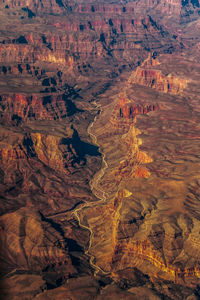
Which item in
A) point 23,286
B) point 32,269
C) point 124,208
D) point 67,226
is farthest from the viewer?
point 67,226

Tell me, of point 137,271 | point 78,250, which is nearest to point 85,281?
point 137,271

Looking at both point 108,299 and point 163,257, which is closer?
point 108,299

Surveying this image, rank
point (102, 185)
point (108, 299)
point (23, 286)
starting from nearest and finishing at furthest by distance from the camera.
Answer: point (108, 299) < point (23, 286) < point (102, 185)

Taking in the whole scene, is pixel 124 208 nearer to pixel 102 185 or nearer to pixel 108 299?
pixel 108 299

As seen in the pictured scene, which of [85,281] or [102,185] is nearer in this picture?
[85,281]

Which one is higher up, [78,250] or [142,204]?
[142,204]

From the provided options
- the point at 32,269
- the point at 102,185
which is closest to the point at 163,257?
the point at 32,269

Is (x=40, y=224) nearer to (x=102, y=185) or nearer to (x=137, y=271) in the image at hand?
(x=137, y=271)

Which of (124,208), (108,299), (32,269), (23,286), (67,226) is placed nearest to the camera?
(108,299)

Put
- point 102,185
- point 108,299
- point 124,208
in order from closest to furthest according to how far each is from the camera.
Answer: point 108,299, point 124,208, point 102,185
